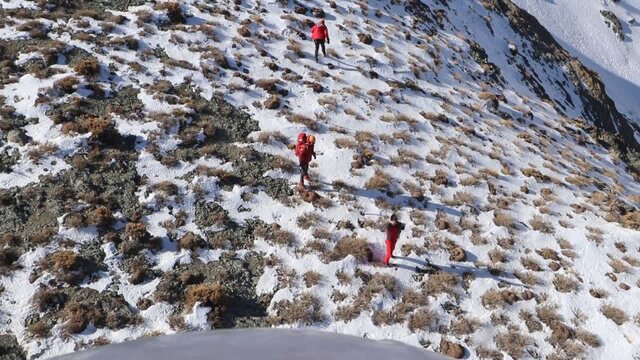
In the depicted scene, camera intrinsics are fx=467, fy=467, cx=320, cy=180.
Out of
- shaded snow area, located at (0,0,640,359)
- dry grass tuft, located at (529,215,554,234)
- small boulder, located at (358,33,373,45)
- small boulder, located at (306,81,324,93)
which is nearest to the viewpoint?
shaded snow area, located at (0,0,640,359)

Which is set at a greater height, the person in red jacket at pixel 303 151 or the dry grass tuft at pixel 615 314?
the dry grass tuft at pixel 615 314

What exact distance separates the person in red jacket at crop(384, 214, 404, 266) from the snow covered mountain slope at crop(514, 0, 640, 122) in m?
40.1

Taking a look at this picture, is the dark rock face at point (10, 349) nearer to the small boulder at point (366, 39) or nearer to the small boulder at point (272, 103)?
the small boulder at point (272, 103)

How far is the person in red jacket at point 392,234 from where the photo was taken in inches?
526

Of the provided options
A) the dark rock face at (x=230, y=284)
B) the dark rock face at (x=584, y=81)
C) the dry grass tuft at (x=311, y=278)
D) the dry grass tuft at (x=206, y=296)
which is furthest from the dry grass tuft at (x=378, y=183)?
the dark rock face at (x=584, y=81)

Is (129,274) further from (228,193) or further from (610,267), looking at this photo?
(610,267)

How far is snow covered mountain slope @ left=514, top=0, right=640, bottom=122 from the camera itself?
4612 cm

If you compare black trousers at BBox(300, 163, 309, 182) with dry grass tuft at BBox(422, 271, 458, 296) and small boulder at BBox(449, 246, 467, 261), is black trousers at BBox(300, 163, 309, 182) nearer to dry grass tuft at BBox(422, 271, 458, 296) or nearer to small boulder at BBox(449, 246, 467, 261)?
dry grass tuft at BBox(422, 271, 458, 296)

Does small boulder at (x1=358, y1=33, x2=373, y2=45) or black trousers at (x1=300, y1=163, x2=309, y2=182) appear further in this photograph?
small boulder at (x1=358, y1=33, x2=373, y2=45)

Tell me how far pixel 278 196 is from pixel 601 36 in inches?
1939

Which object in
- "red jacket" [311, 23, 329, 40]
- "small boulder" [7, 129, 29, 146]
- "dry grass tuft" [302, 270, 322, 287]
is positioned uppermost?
"red jacket" [311, 23, 329, 40]

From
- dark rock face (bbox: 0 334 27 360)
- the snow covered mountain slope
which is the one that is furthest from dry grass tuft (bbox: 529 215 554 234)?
the snow covered mountain slope

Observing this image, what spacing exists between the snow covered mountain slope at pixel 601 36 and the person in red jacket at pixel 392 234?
40.1 m

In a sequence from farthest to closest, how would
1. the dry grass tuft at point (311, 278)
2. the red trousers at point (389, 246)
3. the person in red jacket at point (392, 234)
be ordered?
the red trousers at point (389, 246)
the person in red jacket at point (392, 234)
the dry grass tuft at point (311, 278)
